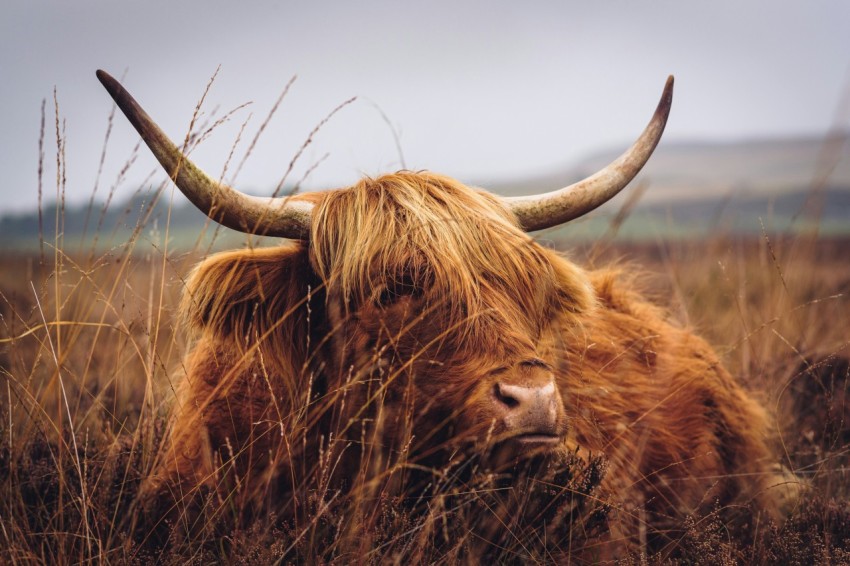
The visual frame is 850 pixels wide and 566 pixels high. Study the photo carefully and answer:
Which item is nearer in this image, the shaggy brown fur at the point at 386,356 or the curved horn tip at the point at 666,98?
the shaggy brown fur at the point at 386,356

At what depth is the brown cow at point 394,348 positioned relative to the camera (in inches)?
85.4

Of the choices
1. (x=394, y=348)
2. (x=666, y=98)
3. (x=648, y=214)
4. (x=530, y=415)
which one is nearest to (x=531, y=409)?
(x=530, y=415)

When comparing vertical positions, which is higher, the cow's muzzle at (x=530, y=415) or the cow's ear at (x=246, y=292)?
the cow's ear at (x=246, y=292)

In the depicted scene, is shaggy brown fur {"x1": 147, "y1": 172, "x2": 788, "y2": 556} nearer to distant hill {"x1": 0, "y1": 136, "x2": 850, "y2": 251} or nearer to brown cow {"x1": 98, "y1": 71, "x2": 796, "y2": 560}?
brown cow {"x1": 98, "y1": 71, "x2": 796, "y2": 560}

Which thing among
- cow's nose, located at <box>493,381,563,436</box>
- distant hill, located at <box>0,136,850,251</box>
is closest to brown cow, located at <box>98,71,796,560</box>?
cow's nose, located at <box>493,381,563,436</box>

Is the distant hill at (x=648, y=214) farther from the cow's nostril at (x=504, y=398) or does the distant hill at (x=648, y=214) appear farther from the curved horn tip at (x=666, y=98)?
the cow's nostril at (x=504, y=398)

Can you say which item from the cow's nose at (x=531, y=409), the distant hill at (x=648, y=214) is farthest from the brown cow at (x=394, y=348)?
the distant hill at (x=648, y=214)

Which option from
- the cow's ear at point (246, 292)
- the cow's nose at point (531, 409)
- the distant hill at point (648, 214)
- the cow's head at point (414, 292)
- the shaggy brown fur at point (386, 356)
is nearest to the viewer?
the cow's nose at point (531, 409)

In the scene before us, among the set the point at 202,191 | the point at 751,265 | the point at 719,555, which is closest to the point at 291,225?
the point at 202,191

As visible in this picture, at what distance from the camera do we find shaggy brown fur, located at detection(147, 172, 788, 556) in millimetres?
2238

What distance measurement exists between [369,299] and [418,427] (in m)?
0.49

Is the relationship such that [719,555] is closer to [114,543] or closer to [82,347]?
[114,543]

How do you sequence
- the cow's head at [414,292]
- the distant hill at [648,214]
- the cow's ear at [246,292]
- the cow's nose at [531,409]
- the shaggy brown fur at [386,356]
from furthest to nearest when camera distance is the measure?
the distant hill at [648,214]
the cow's ear at [246,292]
the shaggy brown fur at [386,356]
the cow's head at [414,292]
the cow's nose at [531,409]

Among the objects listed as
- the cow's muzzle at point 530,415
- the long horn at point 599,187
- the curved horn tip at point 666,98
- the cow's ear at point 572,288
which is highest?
the curved horn tip at point 666,98
